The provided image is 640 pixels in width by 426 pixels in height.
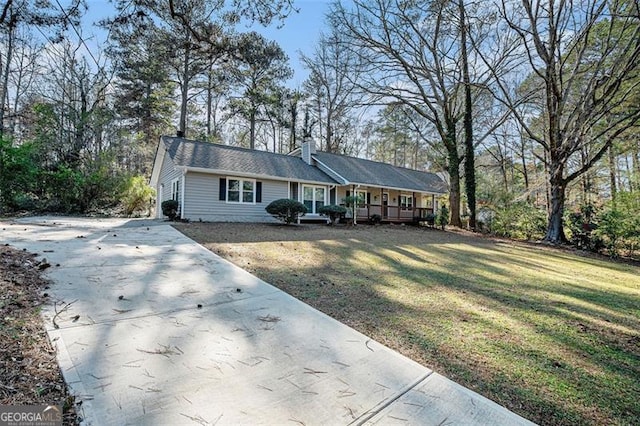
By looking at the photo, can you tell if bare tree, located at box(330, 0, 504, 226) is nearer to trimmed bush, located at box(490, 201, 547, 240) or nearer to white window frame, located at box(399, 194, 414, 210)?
trimmed bush, located at box(490, 201, 547, 240)

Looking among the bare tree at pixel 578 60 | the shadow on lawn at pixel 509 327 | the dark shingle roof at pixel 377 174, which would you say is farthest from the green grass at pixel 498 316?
the dark shingle roof at pixel 377 174

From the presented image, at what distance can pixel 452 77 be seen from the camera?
15.2m

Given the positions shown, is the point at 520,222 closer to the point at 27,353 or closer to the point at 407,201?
the point at 407,201

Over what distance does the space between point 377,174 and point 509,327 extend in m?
17.5

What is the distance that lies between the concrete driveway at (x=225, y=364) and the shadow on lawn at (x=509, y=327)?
13.5 inches

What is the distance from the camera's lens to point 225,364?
2480 mm

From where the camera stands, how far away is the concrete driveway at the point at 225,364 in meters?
1.96

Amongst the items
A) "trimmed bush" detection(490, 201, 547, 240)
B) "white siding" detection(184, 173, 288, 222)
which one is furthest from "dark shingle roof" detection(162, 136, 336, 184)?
"trimmed bush" detection(490, 201, 547, 240)

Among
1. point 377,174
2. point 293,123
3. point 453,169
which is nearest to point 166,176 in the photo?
point 377,174

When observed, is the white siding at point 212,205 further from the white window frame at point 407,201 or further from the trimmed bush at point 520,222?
the trimmed bush at point 520,222

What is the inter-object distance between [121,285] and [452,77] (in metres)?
16.3

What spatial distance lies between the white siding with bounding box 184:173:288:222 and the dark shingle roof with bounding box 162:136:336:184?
0.59 metres

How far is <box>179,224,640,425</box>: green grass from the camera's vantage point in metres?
2.41

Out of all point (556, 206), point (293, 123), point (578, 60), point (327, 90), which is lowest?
point (556, 206)
